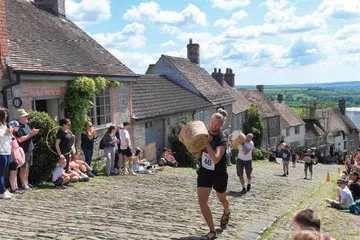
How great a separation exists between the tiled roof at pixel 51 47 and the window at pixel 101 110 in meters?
0.89

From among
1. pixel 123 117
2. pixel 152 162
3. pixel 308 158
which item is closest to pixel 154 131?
pixel 152 162

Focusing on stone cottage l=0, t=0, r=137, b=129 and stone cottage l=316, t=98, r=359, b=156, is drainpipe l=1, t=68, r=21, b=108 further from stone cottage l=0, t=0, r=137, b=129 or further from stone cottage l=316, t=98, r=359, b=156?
stone cottage l=316, t=98, r=359, b=156

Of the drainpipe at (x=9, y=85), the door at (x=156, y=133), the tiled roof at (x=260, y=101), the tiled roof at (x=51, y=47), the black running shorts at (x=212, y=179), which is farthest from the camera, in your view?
the tiled roof at (x=260, y=101)

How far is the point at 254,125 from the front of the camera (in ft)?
116

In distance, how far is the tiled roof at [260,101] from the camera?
4388 centimetres

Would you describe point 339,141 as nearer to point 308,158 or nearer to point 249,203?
point 308,158

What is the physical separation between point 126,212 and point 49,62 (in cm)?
668

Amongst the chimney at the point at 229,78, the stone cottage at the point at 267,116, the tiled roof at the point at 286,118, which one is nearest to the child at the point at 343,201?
the chimney at the point at 229,78

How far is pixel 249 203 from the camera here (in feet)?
31.5

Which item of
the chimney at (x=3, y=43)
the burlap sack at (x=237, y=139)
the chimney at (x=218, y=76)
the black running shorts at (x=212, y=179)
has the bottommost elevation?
the black running shorts at (x=212, y=179)

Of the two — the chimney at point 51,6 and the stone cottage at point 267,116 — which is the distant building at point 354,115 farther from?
the chimney at point 51,6

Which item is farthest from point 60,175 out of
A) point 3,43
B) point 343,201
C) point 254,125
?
point 254,125

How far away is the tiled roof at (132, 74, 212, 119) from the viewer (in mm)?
19666

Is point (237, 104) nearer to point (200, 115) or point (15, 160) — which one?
point (200, 115)
